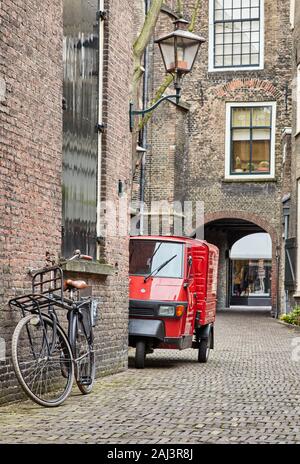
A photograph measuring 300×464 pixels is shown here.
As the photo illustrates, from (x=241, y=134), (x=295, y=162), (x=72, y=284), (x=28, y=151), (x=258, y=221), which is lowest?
(x=72, y=284)

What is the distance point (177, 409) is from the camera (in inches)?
329

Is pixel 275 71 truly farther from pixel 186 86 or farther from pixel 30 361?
pixel 30 361

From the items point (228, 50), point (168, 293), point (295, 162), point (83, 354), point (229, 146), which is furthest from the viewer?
point (228, 50)

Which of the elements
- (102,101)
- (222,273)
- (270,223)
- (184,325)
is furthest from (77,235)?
(222,273)

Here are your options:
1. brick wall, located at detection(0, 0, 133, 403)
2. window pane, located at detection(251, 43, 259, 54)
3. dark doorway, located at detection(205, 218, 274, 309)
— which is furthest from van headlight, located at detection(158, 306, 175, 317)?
dark doorway, located at detection(205, 218, 274, 309)

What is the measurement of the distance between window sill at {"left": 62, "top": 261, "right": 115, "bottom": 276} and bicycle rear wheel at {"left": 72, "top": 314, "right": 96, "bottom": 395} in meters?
0.65

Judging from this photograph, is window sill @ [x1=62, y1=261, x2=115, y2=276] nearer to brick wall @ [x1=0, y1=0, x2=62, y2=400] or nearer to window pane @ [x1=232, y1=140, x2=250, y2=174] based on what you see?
brick wall @ [x1=0, y1=0, x2=62, y2=400]

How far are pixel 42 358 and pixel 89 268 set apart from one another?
2439 millimetres

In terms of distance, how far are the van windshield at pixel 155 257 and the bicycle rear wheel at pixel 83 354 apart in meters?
3.59

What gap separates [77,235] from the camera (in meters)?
11.0

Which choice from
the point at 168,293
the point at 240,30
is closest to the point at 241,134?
the point at 240,30

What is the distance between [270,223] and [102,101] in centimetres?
2130

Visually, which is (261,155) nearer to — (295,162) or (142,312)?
(295,162)
